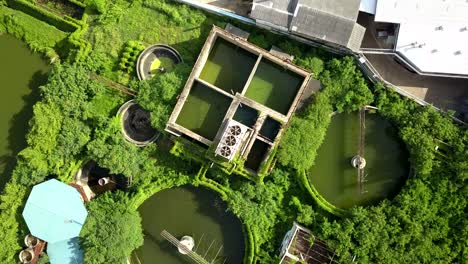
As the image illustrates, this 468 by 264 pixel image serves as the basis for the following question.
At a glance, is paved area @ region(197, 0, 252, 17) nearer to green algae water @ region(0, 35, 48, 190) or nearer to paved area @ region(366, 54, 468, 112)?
paved area @ region(366, 54, 468, 112)

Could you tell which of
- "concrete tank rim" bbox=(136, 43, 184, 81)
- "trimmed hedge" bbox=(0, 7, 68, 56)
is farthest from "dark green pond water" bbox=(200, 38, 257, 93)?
"trimmed hedge" bbox=(0, 7, 68, 56)

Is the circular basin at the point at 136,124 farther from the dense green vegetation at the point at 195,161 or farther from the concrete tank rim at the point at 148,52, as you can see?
the concrete tank rim at the point at 148,52

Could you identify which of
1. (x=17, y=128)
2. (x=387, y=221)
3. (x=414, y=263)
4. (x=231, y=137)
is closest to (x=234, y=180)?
(x=231, y=137)

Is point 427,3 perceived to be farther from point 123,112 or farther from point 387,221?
point 123,112

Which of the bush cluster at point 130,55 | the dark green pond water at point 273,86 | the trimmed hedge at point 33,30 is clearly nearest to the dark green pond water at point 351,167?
the dark green pond water at point 273,86

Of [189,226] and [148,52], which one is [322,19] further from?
[189,226]

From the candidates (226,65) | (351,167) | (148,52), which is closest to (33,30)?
(148,52)
